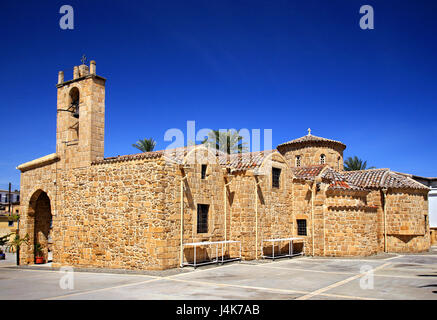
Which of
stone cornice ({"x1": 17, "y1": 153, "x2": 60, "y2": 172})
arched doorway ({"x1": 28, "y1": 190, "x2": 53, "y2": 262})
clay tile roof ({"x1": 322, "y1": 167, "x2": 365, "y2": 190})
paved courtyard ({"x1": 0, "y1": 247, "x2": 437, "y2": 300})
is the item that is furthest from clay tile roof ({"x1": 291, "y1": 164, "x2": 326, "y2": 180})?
arched doorway ({"x1": 28, "y1": 190, "x2": 53, "y2": 262})

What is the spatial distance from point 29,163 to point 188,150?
9349 mm

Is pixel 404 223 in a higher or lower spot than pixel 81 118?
lower

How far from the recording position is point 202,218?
17.6 m

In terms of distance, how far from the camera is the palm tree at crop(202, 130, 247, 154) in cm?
3353

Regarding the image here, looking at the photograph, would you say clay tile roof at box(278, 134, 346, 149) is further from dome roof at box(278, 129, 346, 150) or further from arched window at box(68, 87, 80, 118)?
arched window at box(68, 87, 80, 118)

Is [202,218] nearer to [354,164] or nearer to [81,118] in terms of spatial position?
[81,118]

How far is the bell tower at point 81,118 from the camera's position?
18.2 metres

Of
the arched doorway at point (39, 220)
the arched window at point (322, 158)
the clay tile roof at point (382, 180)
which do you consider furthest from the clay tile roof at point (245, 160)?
the arched doorway at point (39, 220)

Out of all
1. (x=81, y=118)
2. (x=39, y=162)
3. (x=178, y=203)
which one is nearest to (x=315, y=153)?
(x=178, y=203)

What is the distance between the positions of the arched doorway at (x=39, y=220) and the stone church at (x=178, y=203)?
0.06 m

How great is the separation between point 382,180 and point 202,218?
1288 cm
